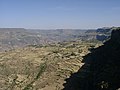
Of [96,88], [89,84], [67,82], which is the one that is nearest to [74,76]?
[67,82]

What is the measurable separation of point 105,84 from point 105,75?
1766 cm

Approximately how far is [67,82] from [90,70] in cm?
2011

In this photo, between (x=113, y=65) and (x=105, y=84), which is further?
(x=113, y=65)

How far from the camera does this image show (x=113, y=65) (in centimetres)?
13912

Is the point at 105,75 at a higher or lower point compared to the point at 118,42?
lower

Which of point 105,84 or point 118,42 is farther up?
point 118,42

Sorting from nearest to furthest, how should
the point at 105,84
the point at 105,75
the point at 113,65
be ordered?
the point at 105,84 < the point at 105,75 < the point at 113,65

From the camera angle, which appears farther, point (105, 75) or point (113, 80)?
point (105, 75)

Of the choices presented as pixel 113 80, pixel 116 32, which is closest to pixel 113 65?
pixel 113 80

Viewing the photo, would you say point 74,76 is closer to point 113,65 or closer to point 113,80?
point 113,65

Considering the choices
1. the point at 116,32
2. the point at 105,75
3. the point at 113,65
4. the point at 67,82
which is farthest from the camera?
the point at 116,32

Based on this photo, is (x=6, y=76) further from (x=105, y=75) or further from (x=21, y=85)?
(x=105, y=75)

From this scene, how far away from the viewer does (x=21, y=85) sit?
161500 millimetres

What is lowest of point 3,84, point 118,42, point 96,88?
point 3,84
